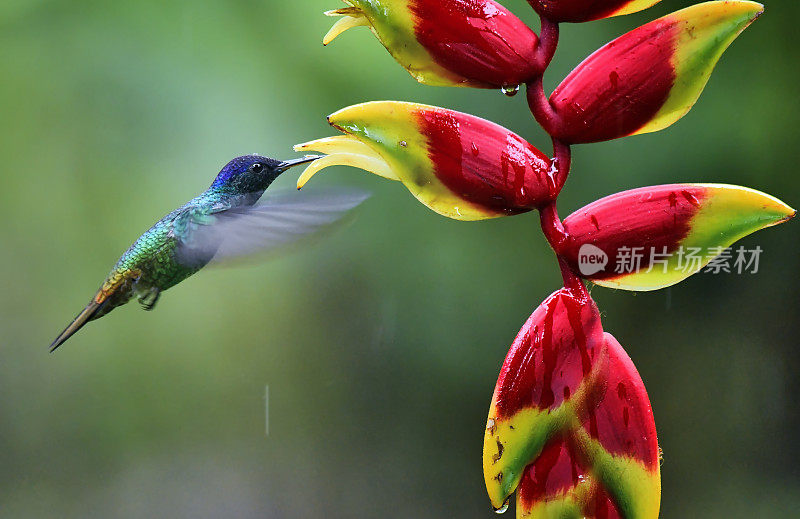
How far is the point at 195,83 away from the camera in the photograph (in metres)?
1.03

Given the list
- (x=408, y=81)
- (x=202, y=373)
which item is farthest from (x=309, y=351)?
(x=408, y=81)

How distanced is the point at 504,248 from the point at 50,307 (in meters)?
0.67

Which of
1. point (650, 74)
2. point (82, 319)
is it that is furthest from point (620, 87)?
point (82, 319)

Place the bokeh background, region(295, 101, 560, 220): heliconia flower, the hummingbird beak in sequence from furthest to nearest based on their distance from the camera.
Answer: the bokeh background < the hummingbird beak < region(295, 101, 560, 220): heliconia flower

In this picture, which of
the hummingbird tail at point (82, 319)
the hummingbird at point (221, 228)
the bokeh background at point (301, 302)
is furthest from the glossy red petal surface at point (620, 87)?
the bokeh background at point (301, 302)

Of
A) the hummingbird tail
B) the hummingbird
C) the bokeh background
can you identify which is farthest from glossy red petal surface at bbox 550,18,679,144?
the bokeh background

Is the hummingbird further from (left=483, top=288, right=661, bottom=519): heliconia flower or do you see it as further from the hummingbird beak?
(left=483, top=288, right=661, bottom=519): heliconia flower

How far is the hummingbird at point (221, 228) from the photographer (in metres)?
0.39

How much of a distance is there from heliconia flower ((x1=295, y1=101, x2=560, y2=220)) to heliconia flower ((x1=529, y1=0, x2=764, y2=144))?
1.1 inches

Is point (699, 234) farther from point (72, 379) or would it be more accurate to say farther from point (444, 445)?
point (72, 379)

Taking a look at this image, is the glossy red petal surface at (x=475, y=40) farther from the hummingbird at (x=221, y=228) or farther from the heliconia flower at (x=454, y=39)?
the hummingbird at (x=221, y=228)

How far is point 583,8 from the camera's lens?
288mm

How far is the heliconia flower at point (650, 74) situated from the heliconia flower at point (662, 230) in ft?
→ 0.10

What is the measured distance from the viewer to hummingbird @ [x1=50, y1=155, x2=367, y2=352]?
0.39 meters
